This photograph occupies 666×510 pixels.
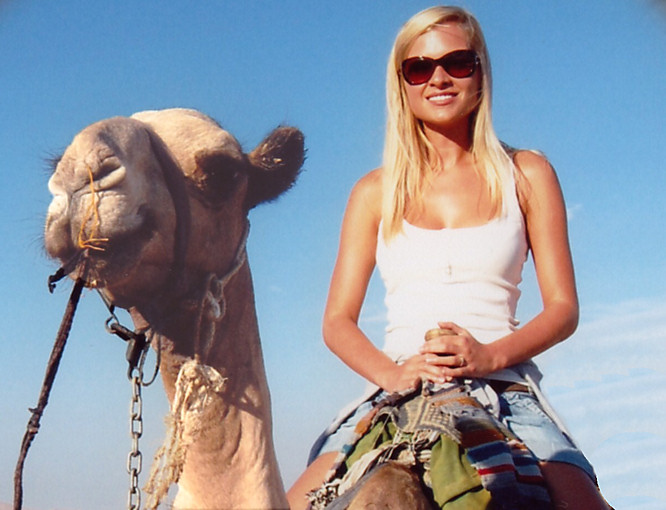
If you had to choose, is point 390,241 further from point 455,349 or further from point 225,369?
point 225,369

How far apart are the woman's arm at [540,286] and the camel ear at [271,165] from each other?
148cm

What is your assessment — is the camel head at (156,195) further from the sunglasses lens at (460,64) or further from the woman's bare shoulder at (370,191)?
the sunglasses lens at (460,64)

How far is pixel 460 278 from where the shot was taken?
1.04 meters

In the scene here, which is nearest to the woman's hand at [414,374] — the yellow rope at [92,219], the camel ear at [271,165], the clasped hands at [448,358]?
the clasped hands at [448,358]

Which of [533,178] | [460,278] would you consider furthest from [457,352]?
[533,178]

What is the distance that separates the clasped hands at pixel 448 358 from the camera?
3.05ft

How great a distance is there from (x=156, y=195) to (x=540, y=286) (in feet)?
4.61

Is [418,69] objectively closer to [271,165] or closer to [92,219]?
[92,219]

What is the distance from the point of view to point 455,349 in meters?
0.93

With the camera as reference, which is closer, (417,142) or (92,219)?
(417,142)

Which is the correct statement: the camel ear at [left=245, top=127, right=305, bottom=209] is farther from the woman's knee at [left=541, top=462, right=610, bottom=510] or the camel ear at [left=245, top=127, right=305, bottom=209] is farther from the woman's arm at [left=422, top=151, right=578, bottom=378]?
the woman's knee at [left=541, top=462, right=610, bottom=510]

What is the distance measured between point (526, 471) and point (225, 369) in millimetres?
1534

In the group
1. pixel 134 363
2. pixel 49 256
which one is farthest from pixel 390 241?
pixel 49 256

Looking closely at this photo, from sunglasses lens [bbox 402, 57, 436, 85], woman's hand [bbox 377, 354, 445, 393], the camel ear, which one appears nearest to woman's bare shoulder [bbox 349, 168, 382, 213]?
sunglasses lens [bbox 402, 57, 436, 85]
